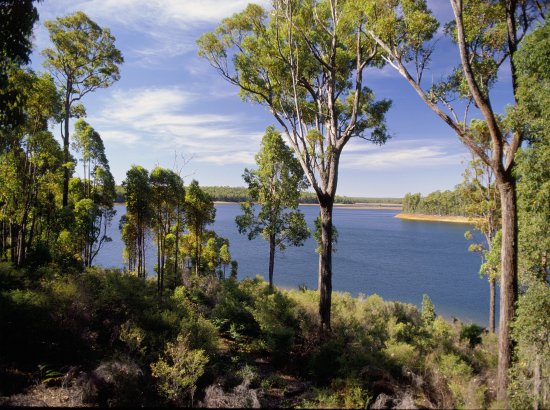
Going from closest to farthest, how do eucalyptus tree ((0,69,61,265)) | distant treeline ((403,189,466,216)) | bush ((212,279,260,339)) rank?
bush ((212,279,260,339)) → eucalyptus tree ((0,69,61,265)) → distant treeline ((403,189,466,216))

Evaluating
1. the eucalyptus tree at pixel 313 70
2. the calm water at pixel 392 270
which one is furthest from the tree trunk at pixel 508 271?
the calm water at pixel 392 270

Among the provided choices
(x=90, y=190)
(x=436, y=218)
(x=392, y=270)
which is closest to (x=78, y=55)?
(x=90, y=190)

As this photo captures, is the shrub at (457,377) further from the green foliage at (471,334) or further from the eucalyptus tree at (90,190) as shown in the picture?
the eucalyptus tree at (90,190)

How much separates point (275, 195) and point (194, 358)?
44.9 feet

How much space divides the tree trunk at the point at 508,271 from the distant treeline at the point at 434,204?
355 feet

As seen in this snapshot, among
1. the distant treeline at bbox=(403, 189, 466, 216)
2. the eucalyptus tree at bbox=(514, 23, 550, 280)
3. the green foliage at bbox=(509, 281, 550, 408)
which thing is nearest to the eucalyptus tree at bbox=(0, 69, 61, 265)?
the eucalyptus tree at bbox=(514, 23, 550, 280)

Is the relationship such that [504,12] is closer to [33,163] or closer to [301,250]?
[33,163]

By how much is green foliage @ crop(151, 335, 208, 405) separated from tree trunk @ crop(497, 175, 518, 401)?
6074 millimetres

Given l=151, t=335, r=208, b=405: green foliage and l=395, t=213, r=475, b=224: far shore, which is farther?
l=395, t=213, r=475, b=224: far shore

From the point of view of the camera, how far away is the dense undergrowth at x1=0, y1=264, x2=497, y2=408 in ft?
19.5

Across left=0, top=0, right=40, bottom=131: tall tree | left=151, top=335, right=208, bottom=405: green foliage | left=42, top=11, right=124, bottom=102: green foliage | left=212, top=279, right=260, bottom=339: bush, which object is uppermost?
left=42, top=11, right=124, bottom=102: green foliage

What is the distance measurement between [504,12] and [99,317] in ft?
38.4

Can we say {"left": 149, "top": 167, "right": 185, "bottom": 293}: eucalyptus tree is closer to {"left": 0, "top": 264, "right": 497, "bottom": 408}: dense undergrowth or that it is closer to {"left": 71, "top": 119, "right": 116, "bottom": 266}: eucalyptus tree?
{"left": 71, "top": 119, "right": 116, "bottom": 266}: eucalyptus tree

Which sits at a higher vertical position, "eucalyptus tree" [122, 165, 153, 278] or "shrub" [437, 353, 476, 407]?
"eucalyptus tree" [122, 165, 153, 278]
